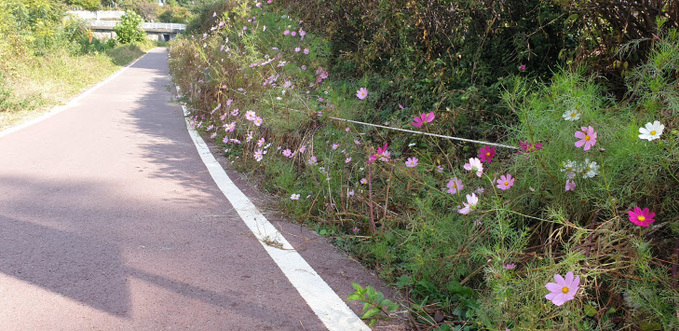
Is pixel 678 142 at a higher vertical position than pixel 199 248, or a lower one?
higher

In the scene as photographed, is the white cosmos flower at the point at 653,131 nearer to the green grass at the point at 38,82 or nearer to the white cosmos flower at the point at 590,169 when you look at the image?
the white cosmos flower at the point at 590,169

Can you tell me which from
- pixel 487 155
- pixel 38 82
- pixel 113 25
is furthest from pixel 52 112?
pixel 113 25

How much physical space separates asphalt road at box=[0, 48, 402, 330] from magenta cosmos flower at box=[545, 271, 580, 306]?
4.02 ft

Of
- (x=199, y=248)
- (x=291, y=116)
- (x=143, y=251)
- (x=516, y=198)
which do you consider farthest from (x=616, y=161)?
(x=291, y=116)

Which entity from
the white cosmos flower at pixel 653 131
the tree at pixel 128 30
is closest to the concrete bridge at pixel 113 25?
the tree at pixel 128 30

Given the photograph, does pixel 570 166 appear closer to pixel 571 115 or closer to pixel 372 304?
pixel 571 115

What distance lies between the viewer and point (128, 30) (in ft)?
153

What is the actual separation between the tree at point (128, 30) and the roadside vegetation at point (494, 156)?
43767 mm

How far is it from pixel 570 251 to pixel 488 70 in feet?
8.83

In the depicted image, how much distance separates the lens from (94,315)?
285cm

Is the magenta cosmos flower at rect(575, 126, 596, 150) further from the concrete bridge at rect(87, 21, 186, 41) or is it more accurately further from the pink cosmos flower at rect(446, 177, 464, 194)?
the concrete bridge at rect(87, 21, 186, 41)

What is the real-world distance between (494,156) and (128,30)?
48804 millimetres

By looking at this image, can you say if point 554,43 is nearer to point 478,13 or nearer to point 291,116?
point 478,13

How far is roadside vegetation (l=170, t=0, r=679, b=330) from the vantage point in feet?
7.96
